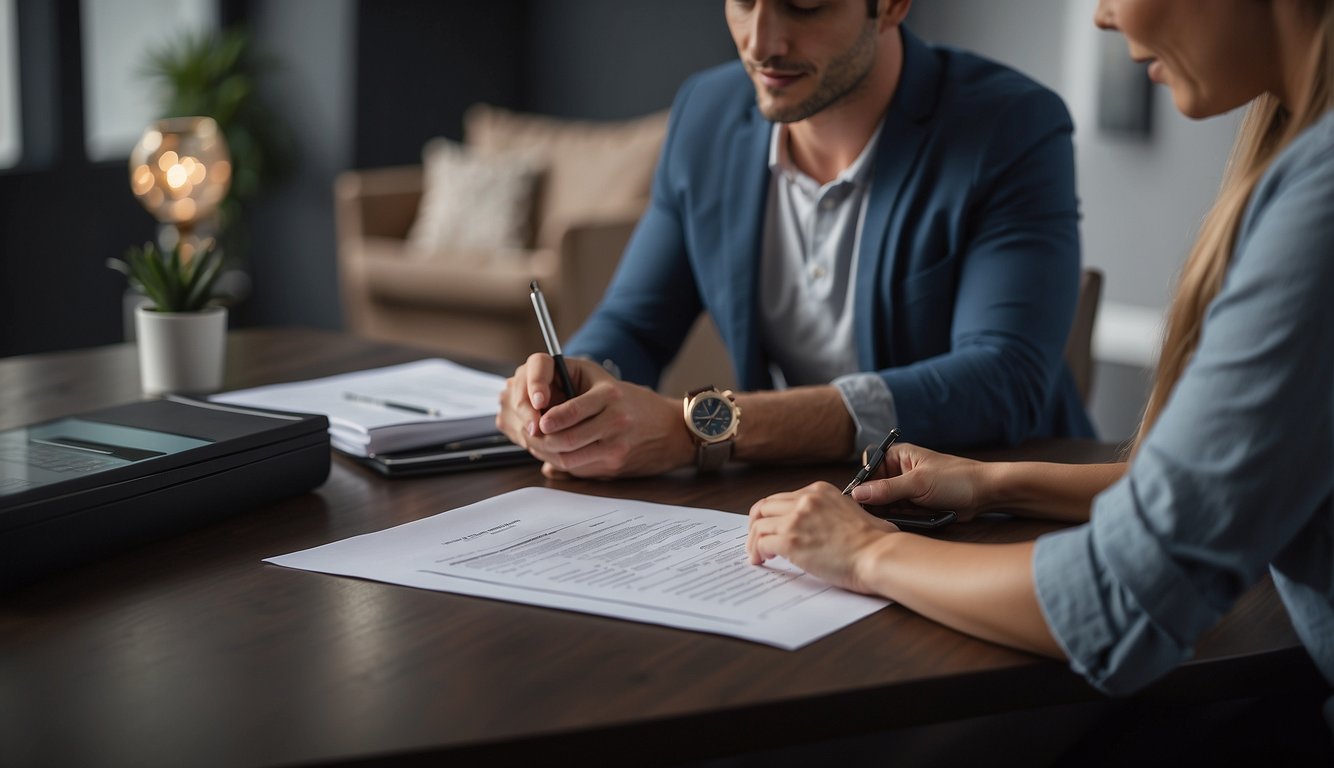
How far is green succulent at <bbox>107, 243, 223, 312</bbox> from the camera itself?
1717mm

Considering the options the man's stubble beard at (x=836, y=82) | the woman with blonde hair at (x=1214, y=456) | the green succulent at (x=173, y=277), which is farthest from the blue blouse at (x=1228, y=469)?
the green succulent at (x=173, y=277)

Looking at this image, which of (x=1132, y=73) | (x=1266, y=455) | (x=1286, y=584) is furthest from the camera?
(x=1132, y=73)

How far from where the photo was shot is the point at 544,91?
22.7 feet

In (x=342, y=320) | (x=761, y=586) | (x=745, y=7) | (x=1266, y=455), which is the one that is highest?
(x=745, y=7)

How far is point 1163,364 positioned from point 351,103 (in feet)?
18.2

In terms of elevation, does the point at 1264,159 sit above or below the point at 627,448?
above

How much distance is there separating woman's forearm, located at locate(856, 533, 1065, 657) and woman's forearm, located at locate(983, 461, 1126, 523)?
8.6 inches

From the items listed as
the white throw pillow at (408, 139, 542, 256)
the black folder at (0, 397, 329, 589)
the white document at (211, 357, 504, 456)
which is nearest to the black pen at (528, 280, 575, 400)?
the white document at (211, 357, 504, 456)

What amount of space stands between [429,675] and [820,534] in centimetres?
33

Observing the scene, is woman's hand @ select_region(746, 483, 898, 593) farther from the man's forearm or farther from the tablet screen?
the tablet screen

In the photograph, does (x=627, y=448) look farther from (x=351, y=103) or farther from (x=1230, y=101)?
(x=351, y=103)

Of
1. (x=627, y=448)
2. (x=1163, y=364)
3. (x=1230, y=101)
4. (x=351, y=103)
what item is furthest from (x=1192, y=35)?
(x=351, y=103)

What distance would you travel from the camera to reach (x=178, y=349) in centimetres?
173

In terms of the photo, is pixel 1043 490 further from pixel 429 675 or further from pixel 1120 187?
pixel 1120 187
